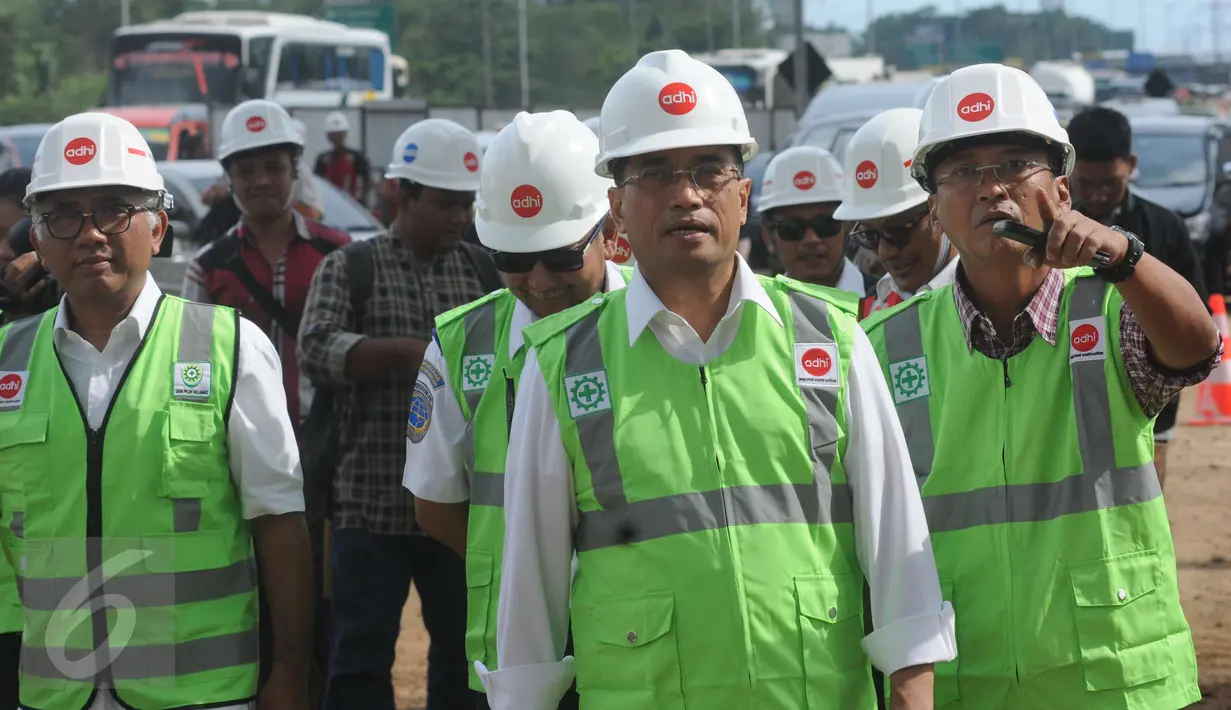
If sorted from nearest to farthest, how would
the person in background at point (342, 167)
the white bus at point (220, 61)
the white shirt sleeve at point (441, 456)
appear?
1. the white shirt sleeve at point (441, 456)
2. the person in background at point (342, 167)
3. the white bus at point (220, 61)

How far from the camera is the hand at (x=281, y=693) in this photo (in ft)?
14.6

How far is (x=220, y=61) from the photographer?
31391 millimetres

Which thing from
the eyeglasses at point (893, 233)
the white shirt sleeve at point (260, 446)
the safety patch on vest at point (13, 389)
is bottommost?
the white shirt sleeve at point (260, 446)

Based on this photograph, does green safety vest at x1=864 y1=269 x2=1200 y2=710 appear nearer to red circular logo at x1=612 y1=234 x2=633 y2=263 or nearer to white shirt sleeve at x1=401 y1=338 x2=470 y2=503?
white shirt sleeve at x1=401 y1=338 x2=470 y2=503

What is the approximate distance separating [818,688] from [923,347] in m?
0.96

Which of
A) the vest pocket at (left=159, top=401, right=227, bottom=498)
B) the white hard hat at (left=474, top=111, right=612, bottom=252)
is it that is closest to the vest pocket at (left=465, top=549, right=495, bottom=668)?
the vest pocket at (left=159, top=401, right=227, bottom=498)

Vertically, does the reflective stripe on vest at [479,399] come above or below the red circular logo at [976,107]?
below

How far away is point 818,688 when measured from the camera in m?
3.33

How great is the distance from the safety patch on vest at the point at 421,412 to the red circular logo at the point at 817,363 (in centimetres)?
158

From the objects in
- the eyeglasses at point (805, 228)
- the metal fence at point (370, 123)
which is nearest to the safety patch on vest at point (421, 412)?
the eyeglasses at point (805, 228)

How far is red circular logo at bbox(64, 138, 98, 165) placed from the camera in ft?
14.5

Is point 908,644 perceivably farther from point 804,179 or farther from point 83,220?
point 804,179

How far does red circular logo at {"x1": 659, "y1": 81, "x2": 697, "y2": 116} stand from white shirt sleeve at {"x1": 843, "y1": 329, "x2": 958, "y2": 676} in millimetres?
599

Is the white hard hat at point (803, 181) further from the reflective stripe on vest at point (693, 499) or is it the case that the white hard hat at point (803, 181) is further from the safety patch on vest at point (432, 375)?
the reflective stripe on vest at point (693, 499)
